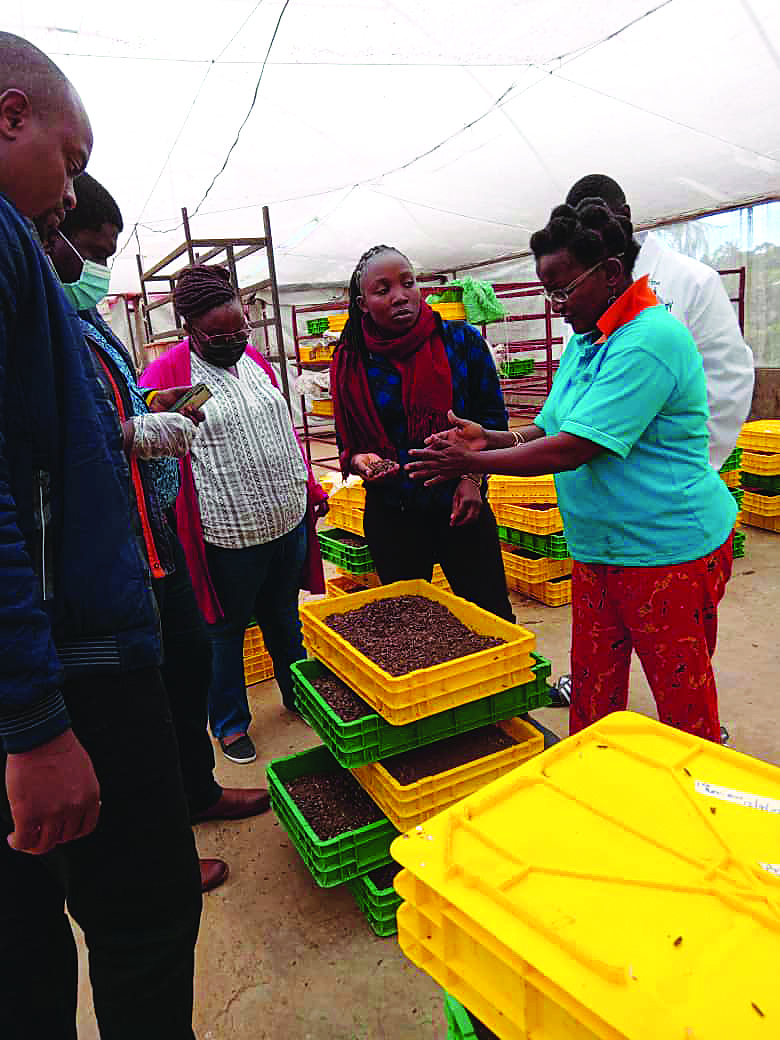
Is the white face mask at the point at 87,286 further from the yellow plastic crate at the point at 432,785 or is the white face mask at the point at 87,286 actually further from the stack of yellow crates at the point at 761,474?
the stack of yellow crates at the point at 761,474

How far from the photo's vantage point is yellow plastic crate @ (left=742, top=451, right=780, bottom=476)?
4805 mm

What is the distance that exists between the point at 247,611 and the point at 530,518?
198cm

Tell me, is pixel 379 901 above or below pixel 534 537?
below

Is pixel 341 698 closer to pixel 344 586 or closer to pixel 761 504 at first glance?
pixel 344 586

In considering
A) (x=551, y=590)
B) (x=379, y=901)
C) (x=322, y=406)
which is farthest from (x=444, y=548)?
(x=322, y=406)

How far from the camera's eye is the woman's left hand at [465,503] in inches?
92.7

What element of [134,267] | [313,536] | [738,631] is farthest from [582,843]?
[134,267]

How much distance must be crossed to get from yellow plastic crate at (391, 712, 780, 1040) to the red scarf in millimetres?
1447

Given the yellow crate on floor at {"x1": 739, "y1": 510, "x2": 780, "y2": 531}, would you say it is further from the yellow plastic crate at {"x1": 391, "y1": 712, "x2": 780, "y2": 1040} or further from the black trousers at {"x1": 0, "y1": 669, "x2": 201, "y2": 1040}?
the black trousers at {"x1": 0, "y1": 669, "x2": 201, "y2": 1040}

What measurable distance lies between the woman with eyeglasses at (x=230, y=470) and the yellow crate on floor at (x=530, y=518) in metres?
1.72

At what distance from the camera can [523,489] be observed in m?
4.23

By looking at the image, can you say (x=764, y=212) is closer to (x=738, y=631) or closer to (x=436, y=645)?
(x=738, y=631)

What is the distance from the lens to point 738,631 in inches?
140

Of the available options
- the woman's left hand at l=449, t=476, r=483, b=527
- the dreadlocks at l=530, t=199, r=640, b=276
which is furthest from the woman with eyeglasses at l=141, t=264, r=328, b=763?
the dreadlocks at l=530, t=199, r=640, b=276
